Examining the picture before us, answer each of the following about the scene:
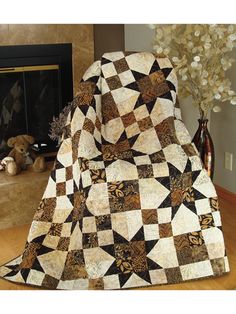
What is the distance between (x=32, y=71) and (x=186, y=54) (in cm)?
92

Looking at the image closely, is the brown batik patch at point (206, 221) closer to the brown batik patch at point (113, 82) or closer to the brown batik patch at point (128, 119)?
the brown batik patch at point (128, 119)

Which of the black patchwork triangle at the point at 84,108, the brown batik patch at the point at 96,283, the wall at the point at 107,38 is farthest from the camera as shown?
the wall at the point at 107,38

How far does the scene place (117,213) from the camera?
1.77m

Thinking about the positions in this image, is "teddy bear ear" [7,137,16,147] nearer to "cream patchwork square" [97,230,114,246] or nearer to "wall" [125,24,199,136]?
"cream patchwork square" [97,230,114,246]

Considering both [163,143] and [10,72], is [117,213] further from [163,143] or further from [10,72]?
[10,72]

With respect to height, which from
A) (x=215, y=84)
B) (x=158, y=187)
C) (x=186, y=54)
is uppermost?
(x=186, y=54)

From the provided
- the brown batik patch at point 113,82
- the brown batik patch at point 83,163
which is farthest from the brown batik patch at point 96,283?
the brown batik patch at point 113,82

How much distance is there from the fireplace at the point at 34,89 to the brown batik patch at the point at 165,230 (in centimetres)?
121

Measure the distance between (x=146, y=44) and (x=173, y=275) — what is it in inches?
69.0

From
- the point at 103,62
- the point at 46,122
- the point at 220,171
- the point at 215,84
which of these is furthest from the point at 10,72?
the point at 220,171

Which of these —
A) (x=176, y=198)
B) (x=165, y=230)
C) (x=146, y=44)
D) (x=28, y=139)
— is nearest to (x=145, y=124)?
(x=176, y=198)

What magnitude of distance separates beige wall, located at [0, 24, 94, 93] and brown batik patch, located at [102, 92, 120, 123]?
0.78 metres

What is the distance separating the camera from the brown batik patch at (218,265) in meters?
1.77

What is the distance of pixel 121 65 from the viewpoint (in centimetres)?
203
